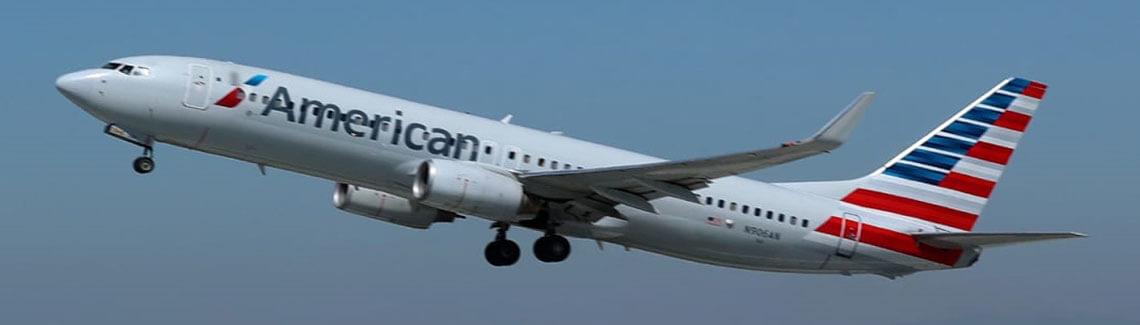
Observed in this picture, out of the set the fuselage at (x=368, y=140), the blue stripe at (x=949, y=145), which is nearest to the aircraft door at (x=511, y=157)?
the fuselage at (x=368, y=140)

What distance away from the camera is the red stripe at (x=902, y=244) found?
43719 mm

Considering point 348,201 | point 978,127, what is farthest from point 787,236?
point 348,201

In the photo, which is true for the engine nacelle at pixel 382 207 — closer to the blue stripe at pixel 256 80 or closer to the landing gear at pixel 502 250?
the landing gear at pixel 502 250

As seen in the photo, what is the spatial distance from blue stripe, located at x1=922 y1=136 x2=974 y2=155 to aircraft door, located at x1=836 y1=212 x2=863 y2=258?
467 cm

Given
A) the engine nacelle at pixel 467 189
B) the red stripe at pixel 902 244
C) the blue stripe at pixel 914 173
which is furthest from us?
the blue stripe at pixel 914 173

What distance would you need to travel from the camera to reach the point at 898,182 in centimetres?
4597

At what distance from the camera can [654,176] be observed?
38.9 meters

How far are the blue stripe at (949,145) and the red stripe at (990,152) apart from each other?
172 millimetres

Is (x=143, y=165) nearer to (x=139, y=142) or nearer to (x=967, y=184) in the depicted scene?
(x=139, y=142)

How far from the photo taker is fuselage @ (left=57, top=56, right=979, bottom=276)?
A: 38844mm

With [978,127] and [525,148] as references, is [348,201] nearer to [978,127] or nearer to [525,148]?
[525,148]

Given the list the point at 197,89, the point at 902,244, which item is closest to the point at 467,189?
the point at 197,89

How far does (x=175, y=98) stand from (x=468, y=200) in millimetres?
6930

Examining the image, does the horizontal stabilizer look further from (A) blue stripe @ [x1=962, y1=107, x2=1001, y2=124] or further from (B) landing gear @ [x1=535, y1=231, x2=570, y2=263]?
(B) landing gear @ [x1=535, y1=231, x2=570, y2=263]
